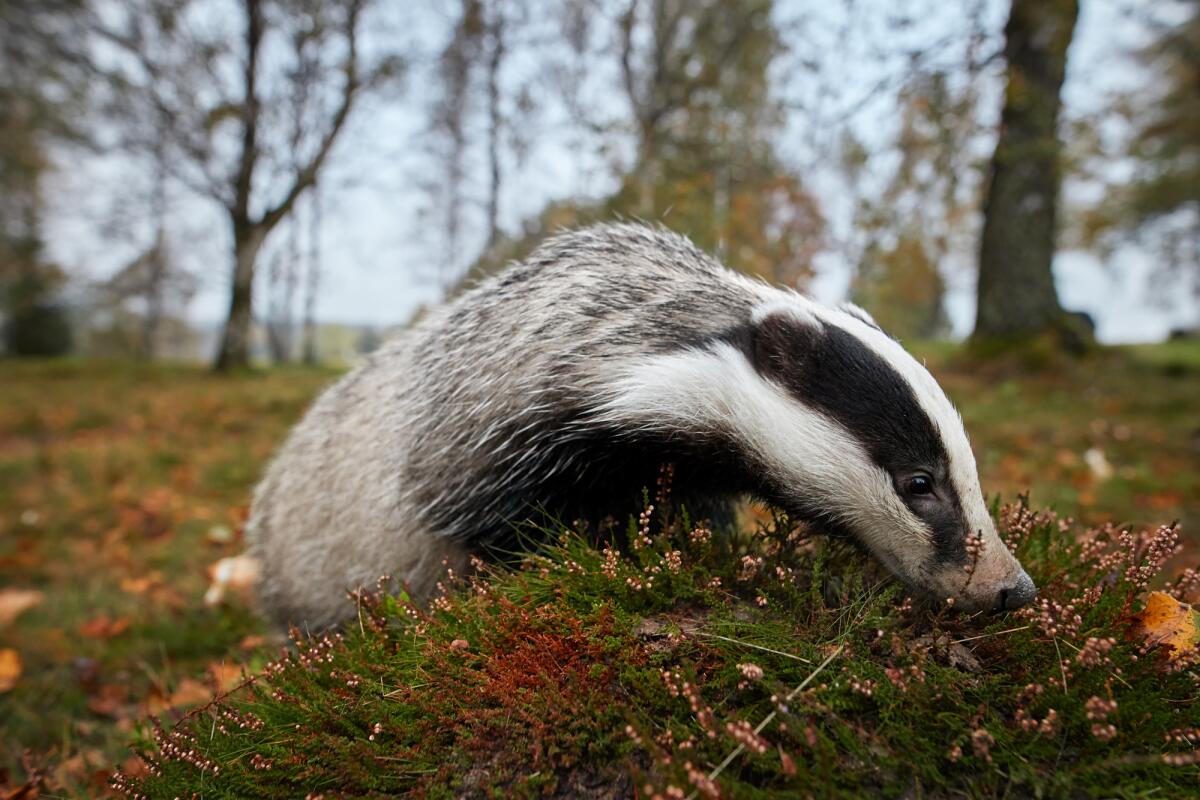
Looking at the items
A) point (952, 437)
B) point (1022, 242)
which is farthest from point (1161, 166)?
point (952, 437)

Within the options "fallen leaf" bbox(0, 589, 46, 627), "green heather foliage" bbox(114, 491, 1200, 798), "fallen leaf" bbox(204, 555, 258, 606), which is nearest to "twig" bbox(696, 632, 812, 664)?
"green heather foliage" bbox(114, 491, 1200, 798)

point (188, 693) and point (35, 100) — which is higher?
point (35, 100)

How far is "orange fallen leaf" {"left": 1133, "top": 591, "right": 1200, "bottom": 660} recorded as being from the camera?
4.99ft

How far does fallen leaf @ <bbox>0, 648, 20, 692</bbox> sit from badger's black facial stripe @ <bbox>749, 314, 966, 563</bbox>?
3.44 m

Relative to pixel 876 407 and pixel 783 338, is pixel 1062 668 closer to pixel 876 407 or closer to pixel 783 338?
pixel 876 407

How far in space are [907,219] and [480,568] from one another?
5.63m

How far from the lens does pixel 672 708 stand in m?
1.41

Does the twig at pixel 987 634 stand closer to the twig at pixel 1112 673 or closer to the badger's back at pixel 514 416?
the twig at pixel 1112 673

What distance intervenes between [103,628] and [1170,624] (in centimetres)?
442

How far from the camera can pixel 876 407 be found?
1.81 m

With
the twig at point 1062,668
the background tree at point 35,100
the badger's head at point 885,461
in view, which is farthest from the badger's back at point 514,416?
the background tree at point 35,100

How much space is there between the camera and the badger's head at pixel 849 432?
1.74 meters

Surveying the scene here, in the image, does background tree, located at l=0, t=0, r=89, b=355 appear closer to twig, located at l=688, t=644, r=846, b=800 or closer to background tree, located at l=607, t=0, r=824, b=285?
background tree, located at l=607, t=0, r=824, b=285

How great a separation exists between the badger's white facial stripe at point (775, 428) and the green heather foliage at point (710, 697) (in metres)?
0.14
